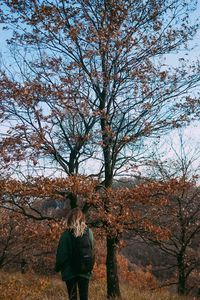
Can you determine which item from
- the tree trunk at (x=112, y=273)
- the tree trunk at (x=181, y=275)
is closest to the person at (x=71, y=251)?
the tree trunk at (x=112, y=273)

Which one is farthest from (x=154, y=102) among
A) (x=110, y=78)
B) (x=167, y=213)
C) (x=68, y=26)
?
(x=167, y=213)

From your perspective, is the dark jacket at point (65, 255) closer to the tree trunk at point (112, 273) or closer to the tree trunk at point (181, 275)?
the tree trunk at point (112, 273)

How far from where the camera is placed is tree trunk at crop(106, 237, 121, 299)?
1135 centimetres

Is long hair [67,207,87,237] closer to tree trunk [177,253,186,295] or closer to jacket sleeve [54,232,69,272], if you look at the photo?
jacket sleeve [54,232,69,272]

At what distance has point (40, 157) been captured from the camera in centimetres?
1172

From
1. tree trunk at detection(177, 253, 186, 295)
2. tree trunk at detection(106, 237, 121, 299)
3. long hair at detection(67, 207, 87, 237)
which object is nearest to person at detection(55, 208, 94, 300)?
long hair at detection(67, 207, 87, 237)

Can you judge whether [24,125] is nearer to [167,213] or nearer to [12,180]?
[12,180]

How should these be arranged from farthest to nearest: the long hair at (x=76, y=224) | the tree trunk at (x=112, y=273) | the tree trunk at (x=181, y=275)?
the tree trunk at (x=181, y=275), the tree trunk at (x=112, y=273), the long hair at (x=76, y=224)

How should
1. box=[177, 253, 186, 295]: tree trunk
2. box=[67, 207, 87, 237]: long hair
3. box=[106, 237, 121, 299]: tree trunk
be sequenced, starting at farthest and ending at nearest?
box=[177, 253, 186, 295]: tree trunk, box=[106, 237, 121, 299]: tree trunk, box=[67, 207, 87, 237]: long hair

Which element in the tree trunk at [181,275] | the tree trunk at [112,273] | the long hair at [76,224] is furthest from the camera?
the tree trunk at [181,275]

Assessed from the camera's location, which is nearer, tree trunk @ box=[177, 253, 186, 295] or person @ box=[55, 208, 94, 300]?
person @ box=[55, 208, 94, 300]

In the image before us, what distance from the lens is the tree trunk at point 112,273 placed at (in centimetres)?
1135

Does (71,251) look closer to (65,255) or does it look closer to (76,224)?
(65,255)

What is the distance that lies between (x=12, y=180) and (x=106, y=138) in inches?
118
